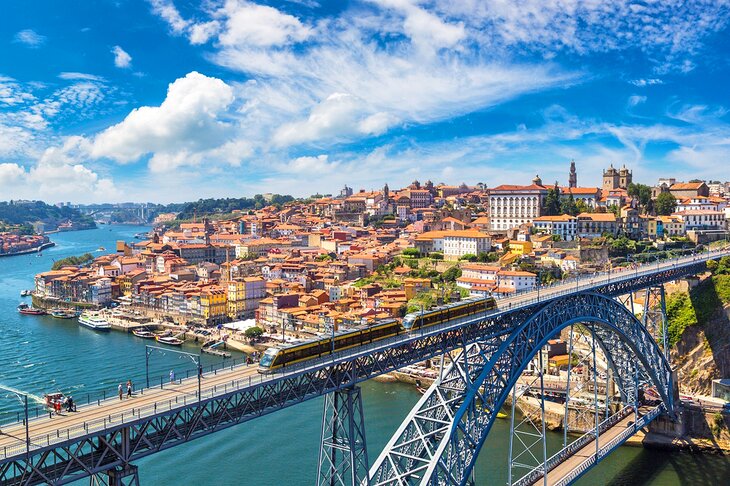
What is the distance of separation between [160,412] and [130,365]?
3503 centimetres

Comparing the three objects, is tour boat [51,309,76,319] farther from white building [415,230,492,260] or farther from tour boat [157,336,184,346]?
white building [415,230,492,260]

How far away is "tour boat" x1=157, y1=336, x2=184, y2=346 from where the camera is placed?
54.8 metres

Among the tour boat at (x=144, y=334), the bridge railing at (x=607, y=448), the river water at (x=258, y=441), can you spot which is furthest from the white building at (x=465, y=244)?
the bridge railing at (x=607, y=448)

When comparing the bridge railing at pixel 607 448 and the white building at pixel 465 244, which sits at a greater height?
the white building at pixel 465 244

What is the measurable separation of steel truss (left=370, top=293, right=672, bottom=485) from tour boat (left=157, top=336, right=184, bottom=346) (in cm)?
3708

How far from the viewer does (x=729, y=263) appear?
39969 millimetres

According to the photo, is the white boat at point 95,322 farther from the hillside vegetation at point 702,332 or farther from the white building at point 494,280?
the hillside vegetation at point 702,332

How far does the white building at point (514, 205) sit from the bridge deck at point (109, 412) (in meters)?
63.6

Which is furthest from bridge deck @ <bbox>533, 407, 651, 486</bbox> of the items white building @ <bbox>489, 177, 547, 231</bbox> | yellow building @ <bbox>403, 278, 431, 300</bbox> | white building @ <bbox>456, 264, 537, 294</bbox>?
white building @ <bbox>489, 177, 547, 231</bbox>

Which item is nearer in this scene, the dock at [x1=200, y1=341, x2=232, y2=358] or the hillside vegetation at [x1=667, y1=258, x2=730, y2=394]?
the hillside vegetation at [x1=667, y1=258, x2=730, y2=394]

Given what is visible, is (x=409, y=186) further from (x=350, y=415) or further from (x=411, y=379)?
(x=350, y=415)

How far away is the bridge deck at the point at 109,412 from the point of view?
41.1 feet

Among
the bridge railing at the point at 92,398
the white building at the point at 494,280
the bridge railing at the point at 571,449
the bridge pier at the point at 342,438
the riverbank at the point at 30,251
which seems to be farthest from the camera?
the riverbank at the point at 30,251

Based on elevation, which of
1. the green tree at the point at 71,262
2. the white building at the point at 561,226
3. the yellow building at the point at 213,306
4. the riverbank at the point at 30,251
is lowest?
the yellow building at the point at 213,306
